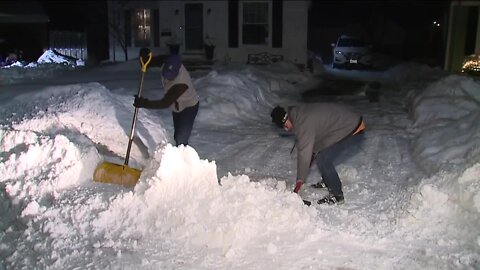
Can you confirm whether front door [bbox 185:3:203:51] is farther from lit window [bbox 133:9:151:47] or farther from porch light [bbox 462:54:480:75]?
porch light [bbox 462:54:480:75]

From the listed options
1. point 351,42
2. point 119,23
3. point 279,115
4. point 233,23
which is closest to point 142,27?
point 119,23

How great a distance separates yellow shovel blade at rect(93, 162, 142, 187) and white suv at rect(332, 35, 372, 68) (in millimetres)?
24116

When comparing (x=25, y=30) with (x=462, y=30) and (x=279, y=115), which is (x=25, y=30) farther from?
(x=279, y=115)

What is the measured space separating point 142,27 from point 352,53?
11.7 metres

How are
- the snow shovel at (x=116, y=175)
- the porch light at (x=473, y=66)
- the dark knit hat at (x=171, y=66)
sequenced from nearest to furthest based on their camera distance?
the snow shovel at (x=116, y=175), the dark knit hat at (x=171, y=66), the porch light at (x=473, y=66)

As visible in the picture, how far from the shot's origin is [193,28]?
74.9ft

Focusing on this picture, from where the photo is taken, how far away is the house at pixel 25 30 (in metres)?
22.1

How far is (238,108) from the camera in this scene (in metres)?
12.2

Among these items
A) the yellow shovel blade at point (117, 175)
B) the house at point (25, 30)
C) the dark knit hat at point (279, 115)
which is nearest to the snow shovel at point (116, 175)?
the yellow shovel blade at point (117, 175)

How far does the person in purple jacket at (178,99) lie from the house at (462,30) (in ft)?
57.4

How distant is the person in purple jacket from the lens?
5984 millimetres

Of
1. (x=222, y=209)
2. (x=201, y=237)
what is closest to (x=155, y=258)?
(x=201, y=237)

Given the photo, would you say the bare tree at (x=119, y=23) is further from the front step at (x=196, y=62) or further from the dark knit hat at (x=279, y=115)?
the dark knit hat at (x=279, y=115)

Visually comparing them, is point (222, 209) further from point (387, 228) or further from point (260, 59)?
point (260, 59)
